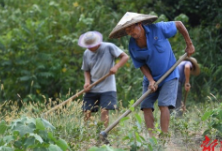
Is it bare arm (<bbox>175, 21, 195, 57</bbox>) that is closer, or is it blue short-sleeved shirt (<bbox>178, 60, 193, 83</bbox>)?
bare arm (<bbox>175, 21, 195, 57</bbox>)

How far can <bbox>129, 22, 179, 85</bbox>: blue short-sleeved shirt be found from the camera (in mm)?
5895

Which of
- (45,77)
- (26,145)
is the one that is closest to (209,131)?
(26,145)

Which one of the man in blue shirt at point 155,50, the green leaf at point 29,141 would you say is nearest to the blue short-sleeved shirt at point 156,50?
the man in blue shirt at point 155,50

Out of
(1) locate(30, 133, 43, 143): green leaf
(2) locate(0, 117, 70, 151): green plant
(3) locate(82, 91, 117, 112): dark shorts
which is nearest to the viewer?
(1) locate(30, 133, 43, 143): green leaf

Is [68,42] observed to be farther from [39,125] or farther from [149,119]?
[39,125]

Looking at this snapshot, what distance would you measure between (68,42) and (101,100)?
4.11 m

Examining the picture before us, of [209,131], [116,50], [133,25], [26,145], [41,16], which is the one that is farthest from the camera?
[41,16]

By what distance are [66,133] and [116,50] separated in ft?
7.29

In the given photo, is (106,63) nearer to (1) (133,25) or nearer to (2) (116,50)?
(2) (116,50)

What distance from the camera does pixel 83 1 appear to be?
1212 cm

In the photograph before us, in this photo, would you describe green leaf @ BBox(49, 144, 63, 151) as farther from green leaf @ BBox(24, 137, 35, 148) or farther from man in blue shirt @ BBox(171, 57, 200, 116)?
man in blue shirt @ BBox(171, 57, 200, 116)

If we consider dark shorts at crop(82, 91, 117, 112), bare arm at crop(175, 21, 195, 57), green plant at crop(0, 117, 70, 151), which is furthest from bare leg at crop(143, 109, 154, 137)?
green plant at crop(0, 117, 70, 151)

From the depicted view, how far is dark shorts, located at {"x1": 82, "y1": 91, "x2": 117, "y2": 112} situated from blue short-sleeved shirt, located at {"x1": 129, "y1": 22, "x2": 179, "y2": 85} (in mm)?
1379

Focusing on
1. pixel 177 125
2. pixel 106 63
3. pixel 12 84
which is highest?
pixel 106 63
